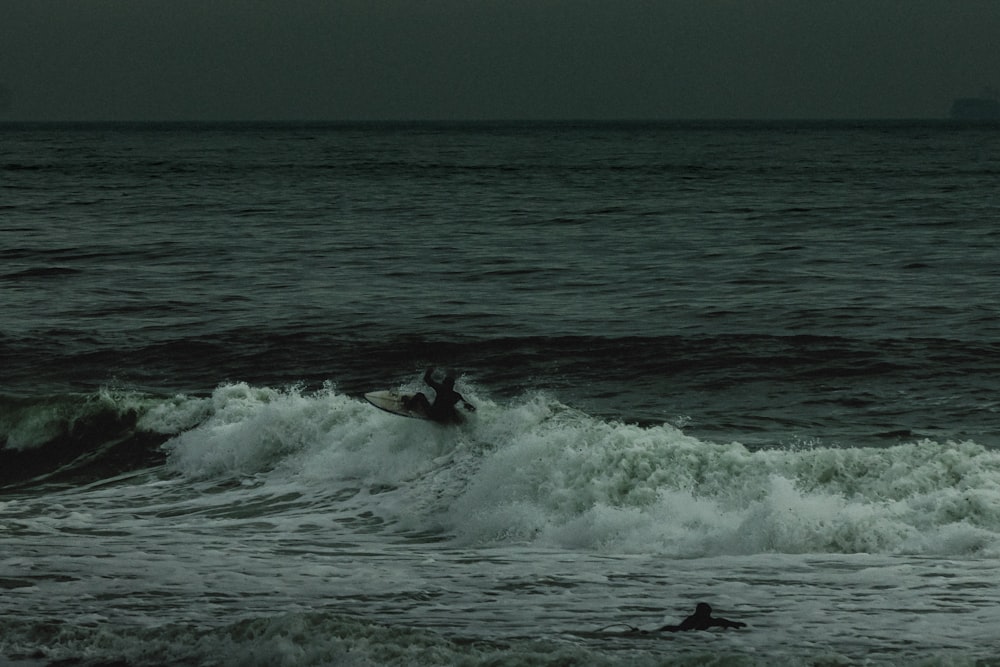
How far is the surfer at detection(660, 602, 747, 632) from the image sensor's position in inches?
377

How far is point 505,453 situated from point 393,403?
2113mm

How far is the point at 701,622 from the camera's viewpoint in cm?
956

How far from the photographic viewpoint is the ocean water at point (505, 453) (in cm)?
995

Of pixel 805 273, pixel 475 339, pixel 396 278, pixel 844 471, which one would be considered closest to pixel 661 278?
pixel 805 273

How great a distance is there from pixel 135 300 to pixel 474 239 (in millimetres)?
13576

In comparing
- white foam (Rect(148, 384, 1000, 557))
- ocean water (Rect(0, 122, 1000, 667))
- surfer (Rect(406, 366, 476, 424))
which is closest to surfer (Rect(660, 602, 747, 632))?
ocean water (Rect(0, 122, 1000, 667))

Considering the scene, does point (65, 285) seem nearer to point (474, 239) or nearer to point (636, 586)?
point (474, 239)

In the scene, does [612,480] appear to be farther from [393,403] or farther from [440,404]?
[393,403]

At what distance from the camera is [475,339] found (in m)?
22.6

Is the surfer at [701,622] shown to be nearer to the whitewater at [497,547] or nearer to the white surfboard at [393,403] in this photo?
the whitewater at [497,547]

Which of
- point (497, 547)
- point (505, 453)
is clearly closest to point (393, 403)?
point (505, 453)

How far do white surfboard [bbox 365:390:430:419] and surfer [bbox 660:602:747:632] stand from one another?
6915mm

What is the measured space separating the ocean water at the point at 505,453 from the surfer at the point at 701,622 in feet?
0.32

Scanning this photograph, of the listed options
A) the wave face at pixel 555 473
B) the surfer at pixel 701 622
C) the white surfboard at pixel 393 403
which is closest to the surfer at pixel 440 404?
the white surfboard at pixel 393 403
